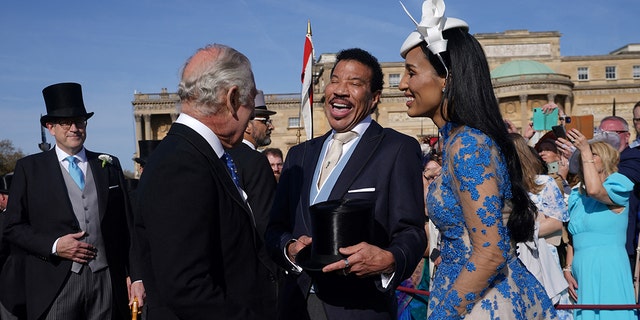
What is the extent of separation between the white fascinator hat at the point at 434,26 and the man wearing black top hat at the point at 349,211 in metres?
0.84

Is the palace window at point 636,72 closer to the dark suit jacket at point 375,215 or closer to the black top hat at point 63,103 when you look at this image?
the black top hat at point 63,103

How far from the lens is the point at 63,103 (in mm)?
6266

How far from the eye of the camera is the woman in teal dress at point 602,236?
21.6 ft

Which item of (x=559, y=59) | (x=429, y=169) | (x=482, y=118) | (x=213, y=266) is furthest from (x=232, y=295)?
(x=559, y=59)

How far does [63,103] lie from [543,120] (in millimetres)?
6469

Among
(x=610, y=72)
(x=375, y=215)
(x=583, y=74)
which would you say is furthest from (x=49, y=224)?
(x=610, y=72)

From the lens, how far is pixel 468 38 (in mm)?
3379

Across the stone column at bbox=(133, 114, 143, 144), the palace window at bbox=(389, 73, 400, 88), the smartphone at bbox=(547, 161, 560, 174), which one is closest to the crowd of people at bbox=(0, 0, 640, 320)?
the smartphone at bbox=(547, 161, 560, 174)

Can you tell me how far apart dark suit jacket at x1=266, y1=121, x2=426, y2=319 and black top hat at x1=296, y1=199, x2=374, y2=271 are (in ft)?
0.56

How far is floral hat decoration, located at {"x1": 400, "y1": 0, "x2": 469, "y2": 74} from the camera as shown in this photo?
10.9ft

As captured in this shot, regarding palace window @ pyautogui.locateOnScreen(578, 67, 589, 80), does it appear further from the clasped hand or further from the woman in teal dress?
the clasped hand

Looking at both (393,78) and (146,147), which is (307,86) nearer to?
(146,147)

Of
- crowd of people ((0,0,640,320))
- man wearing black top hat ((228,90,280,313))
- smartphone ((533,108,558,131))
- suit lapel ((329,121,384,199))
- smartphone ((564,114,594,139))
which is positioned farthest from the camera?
smartphone ((533,108,558,131))

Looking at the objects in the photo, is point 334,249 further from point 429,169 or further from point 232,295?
point 429,169
